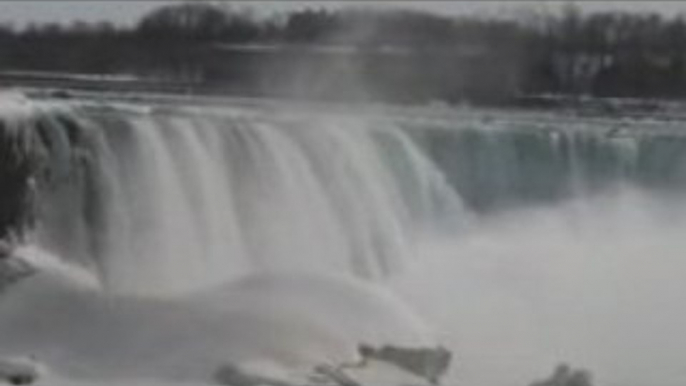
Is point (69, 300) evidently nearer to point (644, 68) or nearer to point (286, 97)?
point (286, 97)

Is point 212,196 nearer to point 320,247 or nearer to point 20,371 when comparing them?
point 320,247

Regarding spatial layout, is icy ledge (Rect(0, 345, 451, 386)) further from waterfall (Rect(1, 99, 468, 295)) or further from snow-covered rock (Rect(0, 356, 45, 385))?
waterfall (Rect(1, 99, 468, 295))

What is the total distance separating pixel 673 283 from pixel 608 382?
7576 millimetres

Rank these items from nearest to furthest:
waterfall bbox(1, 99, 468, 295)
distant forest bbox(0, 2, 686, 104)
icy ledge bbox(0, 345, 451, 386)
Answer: icy ledge bbox(0, 345, 451, 386) → waterfall bbox(1, 99, 468, 295) → distant forest bbox(0, 2, 686, 104)

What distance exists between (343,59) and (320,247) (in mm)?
18577

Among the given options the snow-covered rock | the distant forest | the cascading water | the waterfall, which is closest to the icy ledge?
the snow-covered rock

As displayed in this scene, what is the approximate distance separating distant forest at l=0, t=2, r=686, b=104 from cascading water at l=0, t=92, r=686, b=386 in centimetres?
821

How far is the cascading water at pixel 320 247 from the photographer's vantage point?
19.2m

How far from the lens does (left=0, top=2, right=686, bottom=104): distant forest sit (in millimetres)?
43688

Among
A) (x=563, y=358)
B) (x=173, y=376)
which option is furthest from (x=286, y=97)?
(x=173, y=376)

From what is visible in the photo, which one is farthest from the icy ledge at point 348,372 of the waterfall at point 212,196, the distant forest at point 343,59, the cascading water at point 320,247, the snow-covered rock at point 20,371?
the distant forest at point 343,59

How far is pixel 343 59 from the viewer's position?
138 feet

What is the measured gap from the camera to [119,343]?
1862 centimetres

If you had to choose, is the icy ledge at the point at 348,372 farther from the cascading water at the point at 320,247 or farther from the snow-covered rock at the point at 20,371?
the cascading water at the point at 320,247
